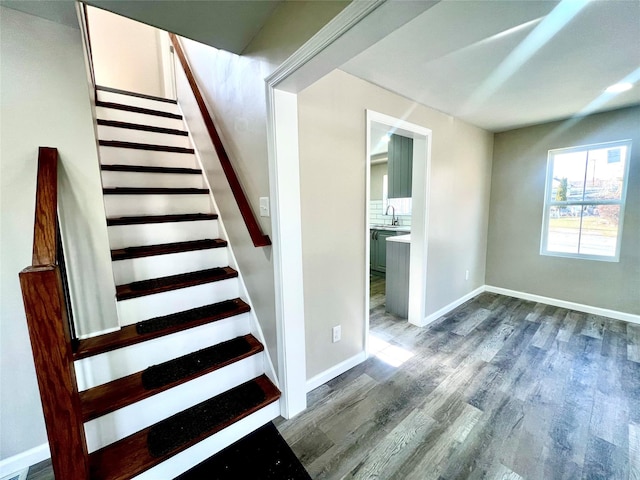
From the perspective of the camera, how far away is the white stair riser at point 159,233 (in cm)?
194

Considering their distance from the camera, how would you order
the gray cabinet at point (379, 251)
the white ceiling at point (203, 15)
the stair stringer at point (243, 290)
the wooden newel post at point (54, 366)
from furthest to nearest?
the gray cabinet at point (379, 251) → the stair stringer at point (243, 290) → the white ceiling at point (203, 15) → the wooden newel post at point (54, 366)

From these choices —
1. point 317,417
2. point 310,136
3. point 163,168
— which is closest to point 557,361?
point 317,417

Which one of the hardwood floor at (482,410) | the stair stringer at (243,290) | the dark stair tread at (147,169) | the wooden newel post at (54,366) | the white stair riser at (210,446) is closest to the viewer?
the wooden newel post at (54,366)

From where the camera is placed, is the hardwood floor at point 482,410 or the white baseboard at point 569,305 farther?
the white baseboard at point 569,305

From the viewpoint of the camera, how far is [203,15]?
48.9 inches

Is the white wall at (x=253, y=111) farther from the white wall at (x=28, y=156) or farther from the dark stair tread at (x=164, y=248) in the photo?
the white wall at (x=28, y=156)

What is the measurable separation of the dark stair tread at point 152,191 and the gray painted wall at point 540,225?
3958 mm

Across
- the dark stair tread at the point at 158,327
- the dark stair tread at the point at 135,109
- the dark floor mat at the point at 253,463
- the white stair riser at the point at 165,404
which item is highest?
the dark stair tread at the point at 135,109

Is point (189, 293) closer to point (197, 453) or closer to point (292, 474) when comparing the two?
point (197, 453)

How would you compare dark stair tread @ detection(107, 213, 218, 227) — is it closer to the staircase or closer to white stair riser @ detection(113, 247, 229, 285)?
the staircase

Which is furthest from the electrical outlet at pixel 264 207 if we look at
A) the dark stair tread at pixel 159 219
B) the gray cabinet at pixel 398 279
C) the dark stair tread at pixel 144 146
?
the gray cabinet at pixel 398 279

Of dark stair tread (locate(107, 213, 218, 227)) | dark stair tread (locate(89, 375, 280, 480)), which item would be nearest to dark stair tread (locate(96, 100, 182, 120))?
dark stair tread (locate(107, 213, 218, 227))

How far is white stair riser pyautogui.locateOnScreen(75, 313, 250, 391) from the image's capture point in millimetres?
1420

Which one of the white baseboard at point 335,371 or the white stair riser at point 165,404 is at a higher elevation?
the white stair riser at point 165,404
